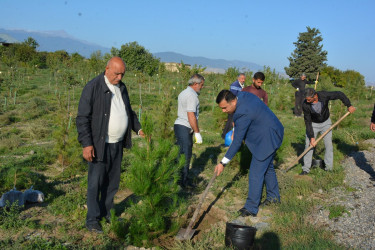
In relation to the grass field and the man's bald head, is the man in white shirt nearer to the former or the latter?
the grass field

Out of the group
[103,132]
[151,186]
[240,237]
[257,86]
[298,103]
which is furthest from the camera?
[298,103]

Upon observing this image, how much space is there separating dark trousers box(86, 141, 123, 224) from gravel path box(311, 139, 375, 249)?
103 inches

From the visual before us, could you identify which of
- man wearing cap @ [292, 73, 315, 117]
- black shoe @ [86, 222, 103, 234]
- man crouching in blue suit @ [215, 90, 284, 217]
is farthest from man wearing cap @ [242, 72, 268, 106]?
man wearing cap @ [292, 73, 315, 117]

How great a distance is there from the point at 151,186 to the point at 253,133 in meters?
1.62

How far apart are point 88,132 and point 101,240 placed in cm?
121

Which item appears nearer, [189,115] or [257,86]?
[189,115]

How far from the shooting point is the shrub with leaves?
352 cm

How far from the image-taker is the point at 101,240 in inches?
147

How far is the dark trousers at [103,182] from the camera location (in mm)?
3830

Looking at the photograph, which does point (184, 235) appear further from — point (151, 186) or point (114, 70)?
point (114, 70)

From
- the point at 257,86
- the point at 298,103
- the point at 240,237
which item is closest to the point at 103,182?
the point at 240,237

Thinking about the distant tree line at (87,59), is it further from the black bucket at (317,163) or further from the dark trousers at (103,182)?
the dark trousers at (103,182)

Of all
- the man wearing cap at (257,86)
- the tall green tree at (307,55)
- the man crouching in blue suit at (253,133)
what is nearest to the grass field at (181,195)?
the man crouching in blue suit at (253,133)

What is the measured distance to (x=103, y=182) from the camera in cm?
404
